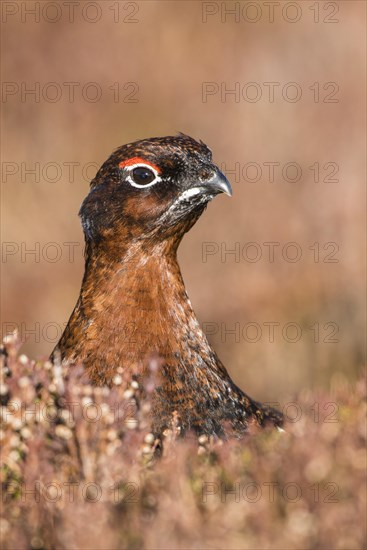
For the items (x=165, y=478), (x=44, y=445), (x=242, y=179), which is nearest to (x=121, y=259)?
(x=44, y=445)

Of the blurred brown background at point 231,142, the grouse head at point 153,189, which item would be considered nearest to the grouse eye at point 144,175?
the grouse head at point 153,189

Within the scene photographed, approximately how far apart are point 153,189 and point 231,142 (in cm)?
848

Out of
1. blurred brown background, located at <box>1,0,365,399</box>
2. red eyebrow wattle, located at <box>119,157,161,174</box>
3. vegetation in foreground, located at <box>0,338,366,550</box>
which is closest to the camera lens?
vegetation in foreground, located at <box>0,338,366,550</box>

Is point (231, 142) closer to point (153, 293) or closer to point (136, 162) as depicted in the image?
point (136, 162)

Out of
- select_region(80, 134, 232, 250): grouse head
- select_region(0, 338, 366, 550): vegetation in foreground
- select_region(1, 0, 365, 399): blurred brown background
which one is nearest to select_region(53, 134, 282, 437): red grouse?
select_region(80, 134, 232, 250): grouse head

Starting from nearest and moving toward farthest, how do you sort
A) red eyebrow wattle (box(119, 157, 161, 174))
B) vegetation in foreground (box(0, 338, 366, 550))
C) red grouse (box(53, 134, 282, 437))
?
1. vegetation in foreground (box(0, 338, 366, 550))
2. red grouse (box(53, 134, 282, 437))
3. red eyebrow wattle (box(119, 157, 161, 174))

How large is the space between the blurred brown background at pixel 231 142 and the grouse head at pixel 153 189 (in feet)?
26.3

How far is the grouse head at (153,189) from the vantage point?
242 inches

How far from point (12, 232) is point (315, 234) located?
14.5ft

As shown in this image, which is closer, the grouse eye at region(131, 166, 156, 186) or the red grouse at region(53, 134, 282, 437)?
the red grouse at region(53, 134, 282, 437)

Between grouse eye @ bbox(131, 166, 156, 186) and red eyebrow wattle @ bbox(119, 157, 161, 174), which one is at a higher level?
red eyebrow wattle @ bbox(119, 157, 161, 174)

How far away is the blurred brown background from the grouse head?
801 centimetres

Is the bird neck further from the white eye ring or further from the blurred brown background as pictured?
the blurred brown background

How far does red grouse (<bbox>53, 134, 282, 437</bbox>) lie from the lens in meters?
5.59
